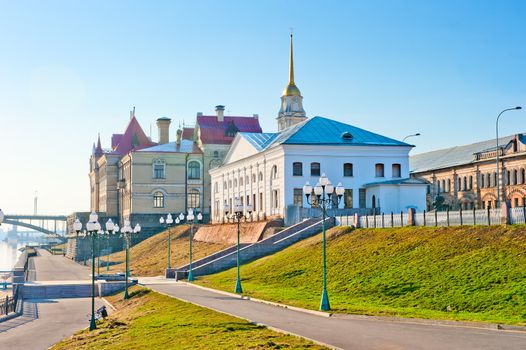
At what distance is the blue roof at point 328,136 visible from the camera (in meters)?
66.6

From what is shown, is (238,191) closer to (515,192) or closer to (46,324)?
(515,192)

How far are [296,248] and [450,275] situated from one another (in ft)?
59.9

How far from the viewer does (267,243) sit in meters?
53.5

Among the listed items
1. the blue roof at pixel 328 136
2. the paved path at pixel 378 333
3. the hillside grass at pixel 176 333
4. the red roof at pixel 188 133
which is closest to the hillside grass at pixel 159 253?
the blue roof at pixel 328 136

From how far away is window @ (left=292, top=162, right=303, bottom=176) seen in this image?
2581 inches

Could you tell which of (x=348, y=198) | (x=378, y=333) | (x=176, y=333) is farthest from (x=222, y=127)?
(x=378, y=333)

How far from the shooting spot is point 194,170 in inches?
3971

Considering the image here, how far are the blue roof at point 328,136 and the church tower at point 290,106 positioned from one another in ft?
135

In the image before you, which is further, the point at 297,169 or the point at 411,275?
the point at 297,169

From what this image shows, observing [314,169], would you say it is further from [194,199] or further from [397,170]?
[194,199]

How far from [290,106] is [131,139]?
25489 mm

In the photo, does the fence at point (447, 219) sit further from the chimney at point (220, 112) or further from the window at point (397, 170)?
the chimney at point (220, 112)

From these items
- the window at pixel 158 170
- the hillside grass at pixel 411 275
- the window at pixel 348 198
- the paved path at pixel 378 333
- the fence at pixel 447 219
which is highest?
the window at pixel 158 170

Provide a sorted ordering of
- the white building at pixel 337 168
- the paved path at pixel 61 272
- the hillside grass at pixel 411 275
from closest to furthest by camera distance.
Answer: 1. the hillside grass at pixel 411 275
2. the paved path at pixel 61 272
3. the white building at pixel 337 168
